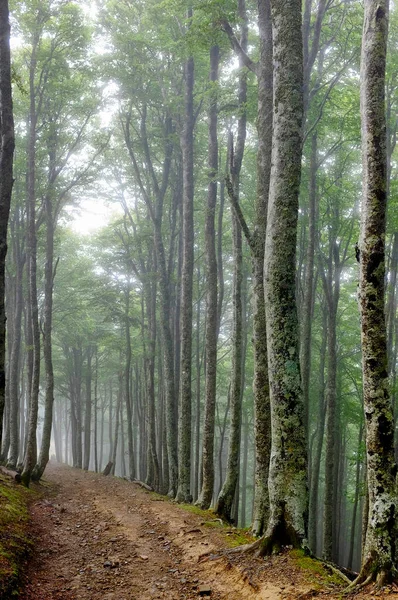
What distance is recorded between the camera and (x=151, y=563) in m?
7.59

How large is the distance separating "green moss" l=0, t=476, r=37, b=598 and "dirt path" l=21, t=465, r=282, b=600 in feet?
0.76

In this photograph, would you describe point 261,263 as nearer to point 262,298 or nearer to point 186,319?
point 262,298

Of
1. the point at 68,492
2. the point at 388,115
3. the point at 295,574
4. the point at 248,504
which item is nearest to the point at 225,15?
the point at 388,115

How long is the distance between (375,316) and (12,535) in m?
6.93

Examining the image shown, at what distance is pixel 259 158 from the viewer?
9.26 meters

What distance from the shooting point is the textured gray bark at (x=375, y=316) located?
459 centimetres

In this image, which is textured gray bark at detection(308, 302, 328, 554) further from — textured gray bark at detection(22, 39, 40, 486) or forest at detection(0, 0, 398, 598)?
textured gray bark at detection(22, 39, 40, 486)

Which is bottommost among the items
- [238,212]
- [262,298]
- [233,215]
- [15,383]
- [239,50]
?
[15,383]

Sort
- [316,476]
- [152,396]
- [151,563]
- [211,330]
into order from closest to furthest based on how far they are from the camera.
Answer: [151,563] → [211,330] → [152,396] → [316,476]

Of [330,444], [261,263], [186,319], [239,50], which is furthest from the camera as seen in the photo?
[330,444]

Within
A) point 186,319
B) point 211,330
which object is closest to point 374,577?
point 211,330

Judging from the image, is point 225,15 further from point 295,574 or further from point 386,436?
point 295,574

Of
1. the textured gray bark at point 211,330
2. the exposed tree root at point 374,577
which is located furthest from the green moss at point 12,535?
the textured gray bark at point 211,330

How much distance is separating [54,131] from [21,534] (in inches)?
583
